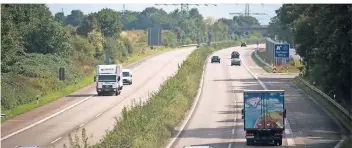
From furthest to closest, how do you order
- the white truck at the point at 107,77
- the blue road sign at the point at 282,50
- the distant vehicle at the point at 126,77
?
1. the distant vehicle at the point at 126,77
2. the blue road sign at the point at 282,50
3. the white truck at the point at 107,77

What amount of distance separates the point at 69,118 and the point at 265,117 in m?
21.5

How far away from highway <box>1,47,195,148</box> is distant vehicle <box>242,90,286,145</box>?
27.9ft

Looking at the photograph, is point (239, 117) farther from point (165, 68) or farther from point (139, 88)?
point (165, 68)

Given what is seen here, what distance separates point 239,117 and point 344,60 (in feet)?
36.4

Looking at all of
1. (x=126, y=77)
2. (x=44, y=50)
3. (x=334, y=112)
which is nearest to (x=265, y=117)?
(x=334, y=112)

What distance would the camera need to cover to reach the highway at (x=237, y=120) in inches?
1747

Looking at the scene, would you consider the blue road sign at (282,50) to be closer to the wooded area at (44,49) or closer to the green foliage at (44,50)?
the green foliage at (44,50)

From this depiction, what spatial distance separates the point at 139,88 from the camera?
284 feet

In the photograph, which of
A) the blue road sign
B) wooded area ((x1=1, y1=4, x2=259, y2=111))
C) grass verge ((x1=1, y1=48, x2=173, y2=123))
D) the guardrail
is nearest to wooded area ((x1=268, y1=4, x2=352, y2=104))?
the guardrail

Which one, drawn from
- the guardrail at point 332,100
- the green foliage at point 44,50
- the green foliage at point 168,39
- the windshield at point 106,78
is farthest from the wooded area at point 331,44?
the green foliage at point 168,39

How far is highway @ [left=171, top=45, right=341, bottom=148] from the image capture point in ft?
146

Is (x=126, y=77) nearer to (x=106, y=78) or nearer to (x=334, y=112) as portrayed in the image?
(x=106, y=78)

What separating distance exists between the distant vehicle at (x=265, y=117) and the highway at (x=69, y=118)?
8502mm

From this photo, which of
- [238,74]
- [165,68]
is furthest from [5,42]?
[165,68]
